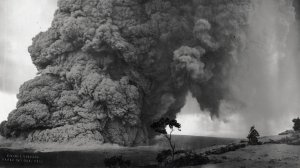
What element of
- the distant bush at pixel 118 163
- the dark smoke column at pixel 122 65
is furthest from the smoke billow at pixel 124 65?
the distant bush at pixel 118 163

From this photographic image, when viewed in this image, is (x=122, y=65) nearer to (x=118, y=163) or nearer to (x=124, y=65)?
(x=124, y=65)

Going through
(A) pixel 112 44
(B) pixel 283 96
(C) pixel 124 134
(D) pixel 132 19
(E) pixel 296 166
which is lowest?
(E) pixel 296 166

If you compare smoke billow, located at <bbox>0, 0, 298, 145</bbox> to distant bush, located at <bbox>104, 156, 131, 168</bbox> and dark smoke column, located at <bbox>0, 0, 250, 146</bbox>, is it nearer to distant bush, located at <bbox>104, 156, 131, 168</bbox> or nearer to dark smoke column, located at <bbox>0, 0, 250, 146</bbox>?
dark smoke column, located at <bbox>0, 0, 250, 146</bbox>

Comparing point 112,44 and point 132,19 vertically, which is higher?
point 132,19

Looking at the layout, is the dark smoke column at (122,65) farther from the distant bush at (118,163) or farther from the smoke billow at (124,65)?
the distant bush at (118,163)

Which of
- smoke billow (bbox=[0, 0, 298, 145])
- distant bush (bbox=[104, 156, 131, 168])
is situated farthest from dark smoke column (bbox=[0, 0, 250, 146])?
distant bush (bbox=[104, 156, 131, 168])

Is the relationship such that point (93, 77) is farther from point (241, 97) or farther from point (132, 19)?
point (241, 97)

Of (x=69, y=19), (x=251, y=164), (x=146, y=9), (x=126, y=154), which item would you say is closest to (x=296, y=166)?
(x=251, y=164)
